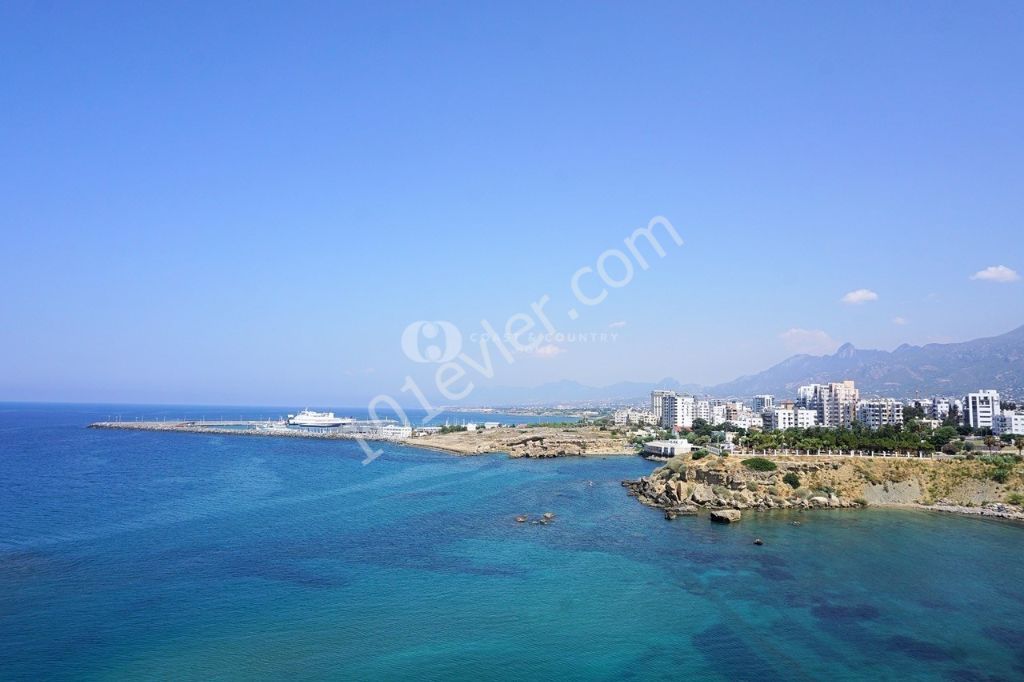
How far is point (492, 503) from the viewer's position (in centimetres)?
3378

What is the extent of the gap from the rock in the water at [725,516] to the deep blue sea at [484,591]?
0.57 metres

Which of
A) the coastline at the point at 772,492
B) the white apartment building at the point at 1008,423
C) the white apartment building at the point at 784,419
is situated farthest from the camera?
the white apartment building at the point at 784,419

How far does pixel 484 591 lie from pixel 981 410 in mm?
72999

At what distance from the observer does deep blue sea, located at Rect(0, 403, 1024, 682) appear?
14.1 meters

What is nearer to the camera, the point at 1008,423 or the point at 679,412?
the point at 1008,423

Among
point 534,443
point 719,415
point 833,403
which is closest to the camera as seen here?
point 534,443

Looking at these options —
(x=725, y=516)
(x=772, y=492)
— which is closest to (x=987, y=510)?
(x=772, y=492)

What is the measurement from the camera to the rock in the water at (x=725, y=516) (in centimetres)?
2933

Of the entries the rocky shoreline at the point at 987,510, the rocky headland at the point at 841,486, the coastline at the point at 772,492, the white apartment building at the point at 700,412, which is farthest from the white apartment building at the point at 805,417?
the rocky shoreline at the point at 987,510

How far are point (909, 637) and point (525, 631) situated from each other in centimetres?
984

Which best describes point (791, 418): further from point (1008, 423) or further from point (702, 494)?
point (702, 494)

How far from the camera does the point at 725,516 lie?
29.3 meters

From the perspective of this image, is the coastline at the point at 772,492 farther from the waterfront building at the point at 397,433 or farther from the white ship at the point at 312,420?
the white ship at the point at 312,420

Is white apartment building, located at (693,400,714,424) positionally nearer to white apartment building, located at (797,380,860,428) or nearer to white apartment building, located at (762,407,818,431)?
white apartment building, located at (797,380,860,428)
